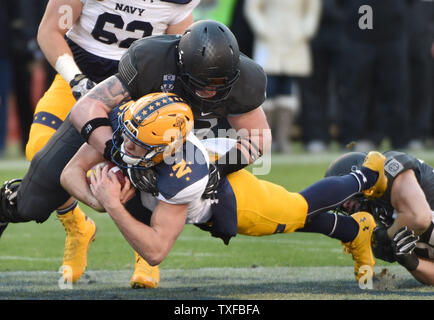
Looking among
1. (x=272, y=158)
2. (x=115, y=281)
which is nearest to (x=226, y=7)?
(x=272, y=158)

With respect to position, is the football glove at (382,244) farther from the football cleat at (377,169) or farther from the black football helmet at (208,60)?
the black football helmet at (208,60)

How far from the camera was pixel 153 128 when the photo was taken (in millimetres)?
4371

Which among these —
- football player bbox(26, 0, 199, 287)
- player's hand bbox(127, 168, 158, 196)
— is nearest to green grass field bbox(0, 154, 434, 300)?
football player bbox(26, 0, 199, 287)

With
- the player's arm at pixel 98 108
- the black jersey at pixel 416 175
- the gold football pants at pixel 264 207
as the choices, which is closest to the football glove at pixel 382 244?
the black jersey at pixel 416 175

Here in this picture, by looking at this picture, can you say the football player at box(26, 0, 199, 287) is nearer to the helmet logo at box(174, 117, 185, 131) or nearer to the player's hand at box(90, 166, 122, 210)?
the player's hand at box(90, 166, 122, 210)

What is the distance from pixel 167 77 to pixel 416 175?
1439 mm

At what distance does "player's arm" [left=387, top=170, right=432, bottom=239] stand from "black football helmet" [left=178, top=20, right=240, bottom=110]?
107 centimetres

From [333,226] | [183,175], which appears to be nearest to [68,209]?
[183,175]

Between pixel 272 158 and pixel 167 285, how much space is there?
6.20m

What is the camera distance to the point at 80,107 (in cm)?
470

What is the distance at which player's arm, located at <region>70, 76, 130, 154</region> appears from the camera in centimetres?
458

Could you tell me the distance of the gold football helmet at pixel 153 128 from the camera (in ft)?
14.3

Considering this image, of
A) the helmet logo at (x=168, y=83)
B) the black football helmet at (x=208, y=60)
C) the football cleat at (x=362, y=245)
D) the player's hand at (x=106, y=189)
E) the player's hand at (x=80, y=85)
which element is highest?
the black football helmet at (x=208, y=60)

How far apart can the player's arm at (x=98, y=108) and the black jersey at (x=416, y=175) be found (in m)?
1.42
